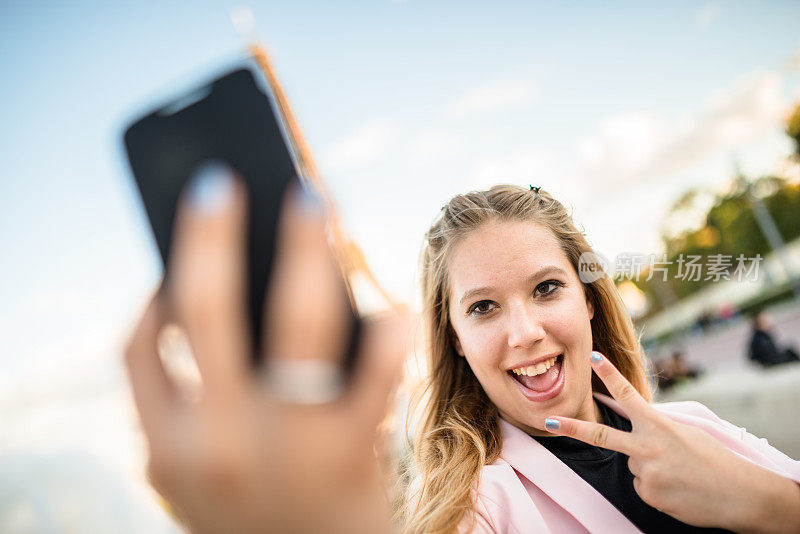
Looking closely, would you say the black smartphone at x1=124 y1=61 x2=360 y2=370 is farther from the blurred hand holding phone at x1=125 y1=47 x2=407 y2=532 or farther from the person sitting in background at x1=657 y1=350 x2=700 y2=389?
the person sitting in background at x1=657 y1=350 x2=700 y2=389

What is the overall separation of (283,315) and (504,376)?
1.61 metres

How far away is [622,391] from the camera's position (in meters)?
1.53

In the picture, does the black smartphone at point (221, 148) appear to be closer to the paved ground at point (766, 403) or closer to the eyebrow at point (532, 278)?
the eyebrow at point (532, 278)

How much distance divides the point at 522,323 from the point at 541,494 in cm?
61

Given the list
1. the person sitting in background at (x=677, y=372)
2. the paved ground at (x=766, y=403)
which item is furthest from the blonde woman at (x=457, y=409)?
the person sitting in background at (x=677, y=372)

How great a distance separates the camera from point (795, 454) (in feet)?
15.6

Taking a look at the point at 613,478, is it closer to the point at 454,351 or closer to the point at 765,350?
the point at 454,351

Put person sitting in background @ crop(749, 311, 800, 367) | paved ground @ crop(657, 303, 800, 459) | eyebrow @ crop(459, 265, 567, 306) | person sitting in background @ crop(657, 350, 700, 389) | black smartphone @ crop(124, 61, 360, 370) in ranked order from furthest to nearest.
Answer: person sitting in background @ crop(657, 350, 700, 389), person sitting in background @ crop(749, 311, 800, 367), paved ground @ crop(657, 303, 800, 459), eyebrow @ crop(459, 265, 567, 306), black smartphone @ crop(124, 61, 360, 370)

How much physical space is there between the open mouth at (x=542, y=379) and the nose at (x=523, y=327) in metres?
0.11

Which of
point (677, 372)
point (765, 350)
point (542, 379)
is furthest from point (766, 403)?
point (677, 372)

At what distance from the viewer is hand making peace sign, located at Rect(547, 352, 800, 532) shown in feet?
4.73

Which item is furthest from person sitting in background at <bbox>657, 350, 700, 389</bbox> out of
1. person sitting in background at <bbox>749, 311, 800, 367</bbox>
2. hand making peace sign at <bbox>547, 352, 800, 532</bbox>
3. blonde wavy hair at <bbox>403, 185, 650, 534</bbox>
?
hand making peace sign at <bbox>547, 352, 800, 532</bbox>

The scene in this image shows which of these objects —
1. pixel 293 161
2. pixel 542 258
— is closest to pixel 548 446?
pixel 542 258

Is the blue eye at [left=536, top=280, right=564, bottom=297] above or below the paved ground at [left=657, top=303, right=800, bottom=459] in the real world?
above
